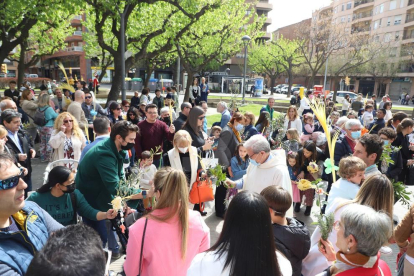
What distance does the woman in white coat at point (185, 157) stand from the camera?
4348 mm

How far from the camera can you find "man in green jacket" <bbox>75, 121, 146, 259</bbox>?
3139mm

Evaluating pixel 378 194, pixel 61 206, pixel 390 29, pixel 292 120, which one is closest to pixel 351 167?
pixel 378 194

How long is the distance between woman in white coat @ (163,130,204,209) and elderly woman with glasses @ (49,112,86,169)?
6.40 feet

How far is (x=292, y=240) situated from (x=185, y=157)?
2392 mm

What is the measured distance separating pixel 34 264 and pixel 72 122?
14.7 ft

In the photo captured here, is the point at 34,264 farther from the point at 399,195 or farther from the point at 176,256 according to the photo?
the point at 399,195

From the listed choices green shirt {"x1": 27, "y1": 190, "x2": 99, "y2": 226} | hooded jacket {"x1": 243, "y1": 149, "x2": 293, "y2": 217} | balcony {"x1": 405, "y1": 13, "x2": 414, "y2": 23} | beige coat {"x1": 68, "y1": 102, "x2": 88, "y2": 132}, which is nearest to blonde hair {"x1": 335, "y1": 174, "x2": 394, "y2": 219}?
hooded jacket {"x1": 243, "y1": 149, "x2": 293, "y2": 217}

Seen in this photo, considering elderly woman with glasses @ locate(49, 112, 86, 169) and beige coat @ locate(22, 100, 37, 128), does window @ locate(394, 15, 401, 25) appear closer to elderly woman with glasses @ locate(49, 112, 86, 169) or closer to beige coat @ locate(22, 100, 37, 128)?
beige coat @ locate(22, 100, 37, 128)

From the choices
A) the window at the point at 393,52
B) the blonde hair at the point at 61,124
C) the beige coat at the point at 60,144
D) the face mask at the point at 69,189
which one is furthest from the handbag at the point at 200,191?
the window at the point at 393,52

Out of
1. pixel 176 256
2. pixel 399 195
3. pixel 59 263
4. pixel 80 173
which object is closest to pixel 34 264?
pixel 59 263

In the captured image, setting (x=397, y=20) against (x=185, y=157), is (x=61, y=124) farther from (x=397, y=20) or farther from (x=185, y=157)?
(x=397, y=20)

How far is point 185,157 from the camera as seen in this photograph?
4438mm

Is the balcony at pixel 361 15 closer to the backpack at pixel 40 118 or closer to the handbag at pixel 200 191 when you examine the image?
the backpack at pixel 40 118

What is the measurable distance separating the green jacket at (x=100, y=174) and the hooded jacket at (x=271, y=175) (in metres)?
1.66
